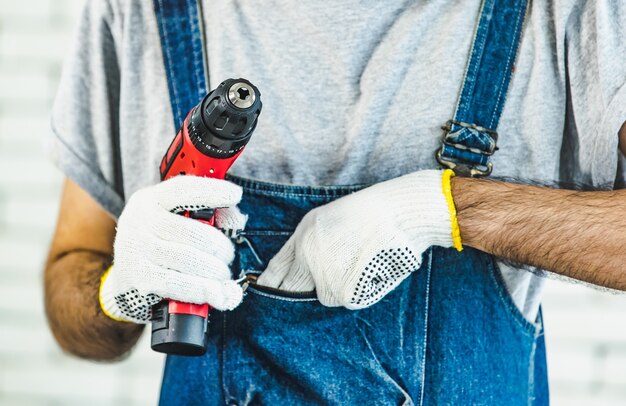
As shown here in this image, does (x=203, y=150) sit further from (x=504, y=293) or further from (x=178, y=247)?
(x=504, y=293)

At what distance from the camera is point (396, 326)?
3.45 feet

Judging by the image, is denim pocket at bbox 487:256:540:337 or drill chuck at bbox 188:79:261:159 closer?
drill chuck at bbox 188:79:261:159

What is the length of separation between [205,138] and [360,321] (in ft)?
1.02

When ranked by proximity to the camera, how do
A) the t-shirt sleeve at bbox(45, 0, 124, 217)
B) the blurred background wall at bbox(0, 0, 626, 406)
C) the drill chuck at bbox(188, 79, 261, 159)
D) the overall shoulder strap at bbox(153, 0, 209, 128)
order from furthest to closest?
the blurred background wall at bbox(0, 0, 626, 406) < the t-shirt sleeve at bbox(45, 0, 124, 217) < the overall shoulder strap at bbox(153, 0, 209, 128) < the drill chuck at bbox(188, 79, 261, 159)

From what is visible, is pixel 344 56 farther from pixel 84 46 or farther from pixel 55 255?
pixel 55 255

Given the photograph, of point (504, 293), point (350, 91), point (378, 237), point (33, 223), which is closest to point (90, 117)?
point (350, 91)

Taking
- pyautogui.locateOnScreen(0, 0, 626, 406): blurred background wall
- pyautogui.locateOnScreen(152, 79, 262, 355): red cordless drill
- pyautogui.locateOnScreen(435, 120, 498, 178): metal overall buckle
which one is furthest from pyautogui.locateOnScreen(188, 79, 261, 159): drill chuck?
pyautogui.locateOnScreen(0, 0, 626, 406): blurred background wall

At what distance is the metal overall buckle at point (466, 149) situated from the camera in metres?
1.03

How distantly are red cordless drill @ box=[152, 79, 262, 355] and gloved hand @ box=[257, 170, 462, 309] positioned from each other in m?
0.14

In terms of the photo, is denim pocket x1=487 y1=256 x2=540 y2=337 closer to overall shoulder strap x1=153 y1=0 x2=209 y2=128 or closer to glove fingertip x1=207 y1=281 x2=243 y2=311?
glove fingertip x1=207 y1=281 x2=243 y2=311

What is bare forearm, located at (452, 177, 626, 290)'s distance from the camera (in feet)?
3.17

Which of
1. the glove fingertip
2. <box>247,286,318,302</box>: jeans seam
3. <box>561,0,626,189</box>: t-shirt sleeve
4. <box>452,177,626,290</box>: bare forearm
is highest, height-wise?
<box>561,0,626,189</box>: t-shirt sleeve

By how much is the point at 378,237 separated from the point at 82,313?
1.74ft

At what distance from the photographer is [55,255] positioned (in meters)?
1.41
